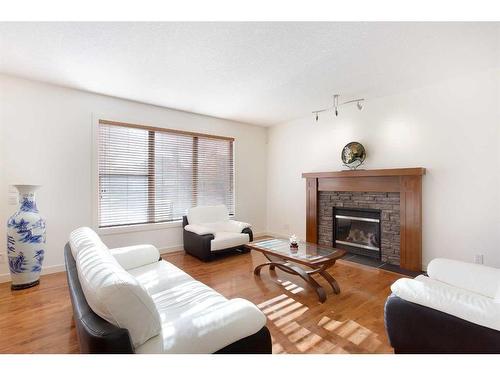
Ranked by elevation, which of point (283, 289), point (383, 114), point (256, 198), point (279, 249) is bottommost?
point (283, 289)

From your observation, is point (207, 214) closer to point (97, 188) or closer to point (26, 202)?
point (97, 188)

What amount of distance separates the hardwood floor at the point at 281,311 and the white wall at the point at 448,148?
3.26ft

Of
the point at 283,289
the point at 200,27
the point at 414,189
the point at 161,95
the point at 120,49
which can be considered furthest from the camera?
the point at 161,95

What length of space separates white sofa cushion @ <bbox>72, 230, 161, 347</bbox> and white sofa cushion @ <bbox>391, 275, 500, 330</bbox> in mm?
1422

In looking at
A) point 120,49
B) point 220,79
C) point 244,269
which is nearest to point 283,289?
point 244,269

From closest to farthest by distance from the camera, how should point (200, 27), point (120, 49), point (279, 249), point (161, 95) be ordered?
1. point (200, 27)
2. point (120, 49)
3. point (279, 249)
4. point (161, 95)

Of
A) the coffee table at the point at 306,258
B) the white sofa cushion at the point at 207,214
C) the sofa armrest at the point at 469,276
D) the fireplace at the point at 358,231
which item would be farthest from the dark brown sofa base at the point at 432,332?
the white sofa cushion at the point at 207,214

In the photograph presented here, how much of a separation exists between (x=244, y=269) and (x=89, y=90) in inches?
130

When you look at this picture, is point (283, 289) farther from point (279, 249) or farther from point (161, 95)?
point (161, 95)

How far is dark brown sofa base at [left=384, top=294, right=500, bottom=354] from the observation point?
119 cm

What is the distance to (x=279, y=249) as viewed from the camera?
9.82 feet

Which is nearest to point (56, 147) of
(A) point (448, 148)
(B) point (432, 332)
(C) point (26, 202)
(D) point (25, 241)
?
(C) point (26, 202)

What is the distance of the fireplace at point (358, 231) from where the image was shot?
12.5 feet

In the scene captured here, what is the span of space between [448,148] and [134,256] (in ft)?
12.9
